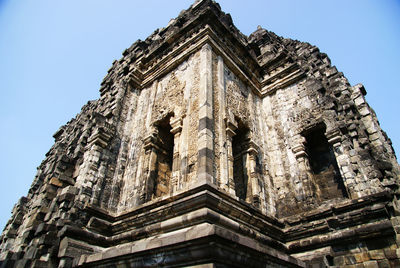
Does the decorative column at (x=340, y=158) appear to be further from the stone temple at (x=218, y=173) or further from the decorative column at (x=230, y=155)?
the decorative column at (x=230, y=155)

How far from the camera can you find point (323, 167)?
8320 millimetres

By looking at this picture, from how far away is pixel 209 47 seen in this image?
28.7 ft

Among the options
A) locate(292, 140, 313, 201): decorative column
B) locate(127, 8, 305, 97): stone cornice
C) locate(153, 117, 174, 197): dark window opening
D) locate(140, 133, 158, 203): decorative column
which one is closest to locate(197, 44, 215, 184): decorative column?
locate(127, 8, 305, 97): stone cornice

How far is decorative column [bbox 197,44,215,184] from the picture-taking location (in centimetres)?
584

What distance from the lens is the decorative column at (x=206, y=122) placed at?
5.84 m

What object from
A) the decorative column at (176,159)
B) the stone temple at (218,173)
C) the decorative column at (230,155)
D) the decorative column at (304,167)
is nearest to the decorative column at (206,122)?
the stone temple at (218,173)

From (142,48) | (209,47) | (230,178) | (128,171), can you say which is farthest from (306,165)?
(142,48)

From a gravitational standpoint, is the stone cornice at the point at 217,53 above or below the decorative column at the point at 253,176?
above

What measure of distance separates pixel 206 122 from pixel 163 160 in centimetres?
260

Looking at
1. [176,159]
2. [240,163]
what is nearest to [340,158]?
[240,163]

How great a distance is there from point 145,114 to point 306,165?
5946 millimetres

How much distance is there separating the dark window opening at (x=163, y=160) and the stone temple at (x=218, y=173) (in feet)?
0.14

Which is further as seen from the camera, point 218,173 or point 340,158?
point 340,158

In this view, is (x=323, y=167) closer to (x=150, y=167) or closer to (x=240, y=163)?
(x=240, y=163)
